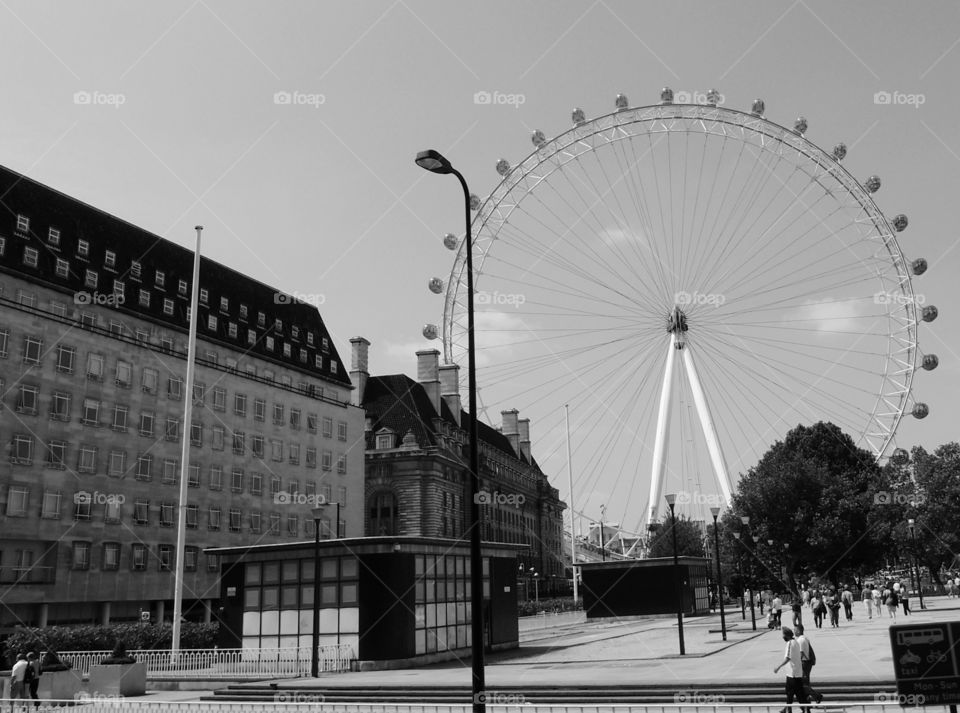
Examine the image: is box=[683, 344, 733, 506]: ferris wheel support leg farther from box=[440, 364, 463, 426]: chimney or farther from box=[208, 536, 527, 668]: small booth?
box=[440, 364, 463, 426]: chimney

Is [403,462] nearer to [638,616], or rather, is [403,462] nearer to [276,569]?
[638,616]

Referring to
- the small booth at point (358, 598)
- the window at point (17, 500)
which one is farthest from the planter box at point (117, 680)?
the window at point (17, 500)

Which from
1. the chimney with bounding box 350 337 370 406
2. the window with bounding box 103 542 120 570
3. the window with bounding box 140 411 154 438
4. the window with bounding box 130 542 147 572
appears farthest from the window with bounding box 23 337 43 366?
the chimney with bounding box 350 337 370 406

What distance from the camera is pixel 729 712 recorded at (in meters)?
17.7

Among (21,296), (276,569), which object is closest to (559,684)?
(276,569)

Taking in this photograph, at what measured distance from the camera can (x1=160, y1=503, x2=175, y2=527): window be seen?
6725 centimetres

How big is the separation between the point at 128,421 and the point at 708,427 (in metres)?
42.4

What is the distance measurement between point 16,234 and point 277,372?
28.6 metres

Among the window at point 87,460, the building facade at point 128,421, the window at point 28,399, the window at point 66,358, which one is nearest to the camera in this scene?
the window at point 28,399

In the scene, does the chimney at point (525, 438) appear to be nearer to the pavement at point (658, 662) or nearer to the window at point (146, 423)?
the window at point (146, 423)

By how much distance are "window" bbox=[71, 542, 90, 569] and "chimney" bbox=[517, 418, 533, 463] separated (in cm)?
9795

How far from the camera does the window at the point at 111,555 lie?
61.8 m

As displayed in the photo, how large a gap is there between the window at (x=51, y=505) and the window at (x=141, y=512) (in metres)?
7.05

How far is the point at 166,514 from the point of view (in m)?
Answer: 67.6
